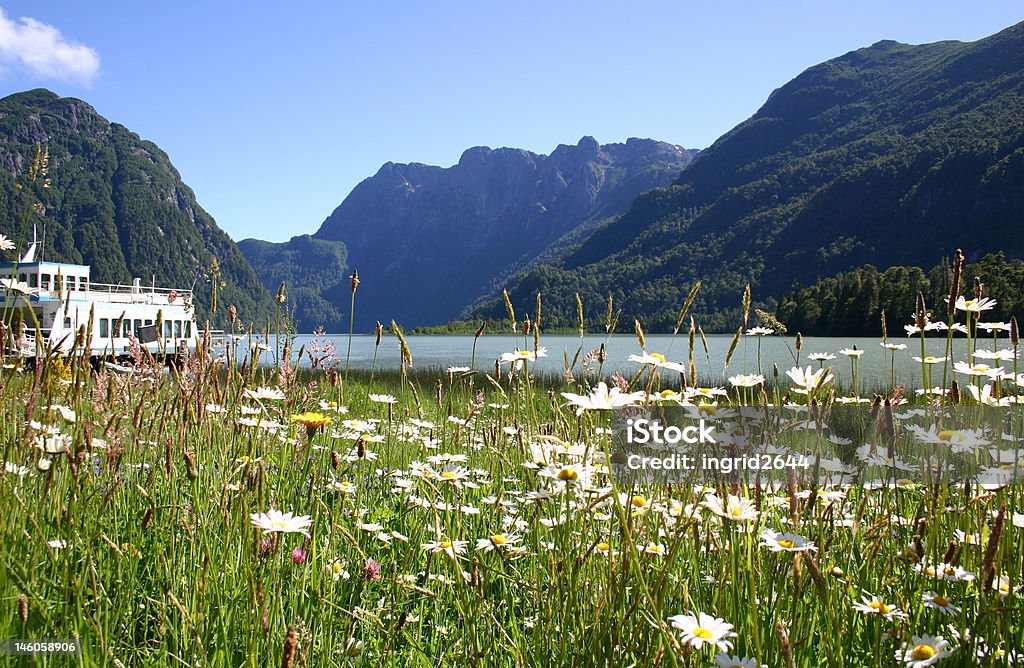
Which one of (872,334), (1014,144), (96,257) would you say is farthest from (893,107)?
(96,257)

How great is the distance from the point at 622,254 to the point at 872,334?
13599 centimetres

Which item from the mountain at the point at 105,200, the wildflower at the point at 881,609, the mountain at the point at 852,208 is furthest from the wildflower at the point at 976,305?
the mountain at the point at 105,200

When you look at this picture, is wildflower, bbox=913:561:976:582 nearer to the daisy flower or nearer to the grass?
the grass

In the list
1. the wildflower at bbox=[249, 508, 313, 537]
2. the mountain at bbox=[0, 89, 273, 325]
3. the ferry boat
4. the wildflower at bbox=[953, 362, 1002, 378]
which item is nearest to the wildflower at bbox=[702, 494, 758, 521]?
the wildflower at bbox=[249, 508, 313, 537]

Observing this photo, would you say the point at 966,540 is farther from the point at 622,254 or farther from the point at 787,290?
the point at 622,254

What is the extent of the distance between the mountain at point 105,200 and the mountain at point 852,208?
79182mm

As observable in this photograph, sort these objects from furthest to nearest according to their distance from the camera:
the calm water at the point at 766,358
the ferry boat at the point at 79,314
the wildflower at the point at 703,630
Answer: the calm water at the point at 766,358 → the ferry boat at the point at 79,314 → the wildflower at the point at 703,630

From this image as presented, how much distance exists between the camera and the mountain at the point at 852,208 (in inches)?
4272

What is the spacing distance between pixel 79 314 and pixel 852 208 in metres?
141

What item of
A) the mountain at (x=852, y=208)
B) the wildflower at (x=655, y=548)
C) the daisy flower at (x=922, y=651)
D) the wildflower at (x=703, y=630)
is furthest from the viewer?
the mountain at (x=852, y=208)

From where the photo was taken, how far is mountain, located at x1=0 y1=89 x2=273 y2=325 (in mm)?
138125

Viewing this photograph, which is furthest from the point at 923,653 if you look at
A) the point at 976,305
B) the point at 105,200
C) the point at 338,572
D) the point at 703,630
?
Answer: the point at 105,200

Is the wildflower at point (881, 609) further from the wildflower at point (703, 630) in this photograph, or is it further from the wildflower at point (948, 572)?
the wildflower at point (703, 630)

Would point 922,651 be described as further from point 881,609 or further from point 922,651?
point 881,609
